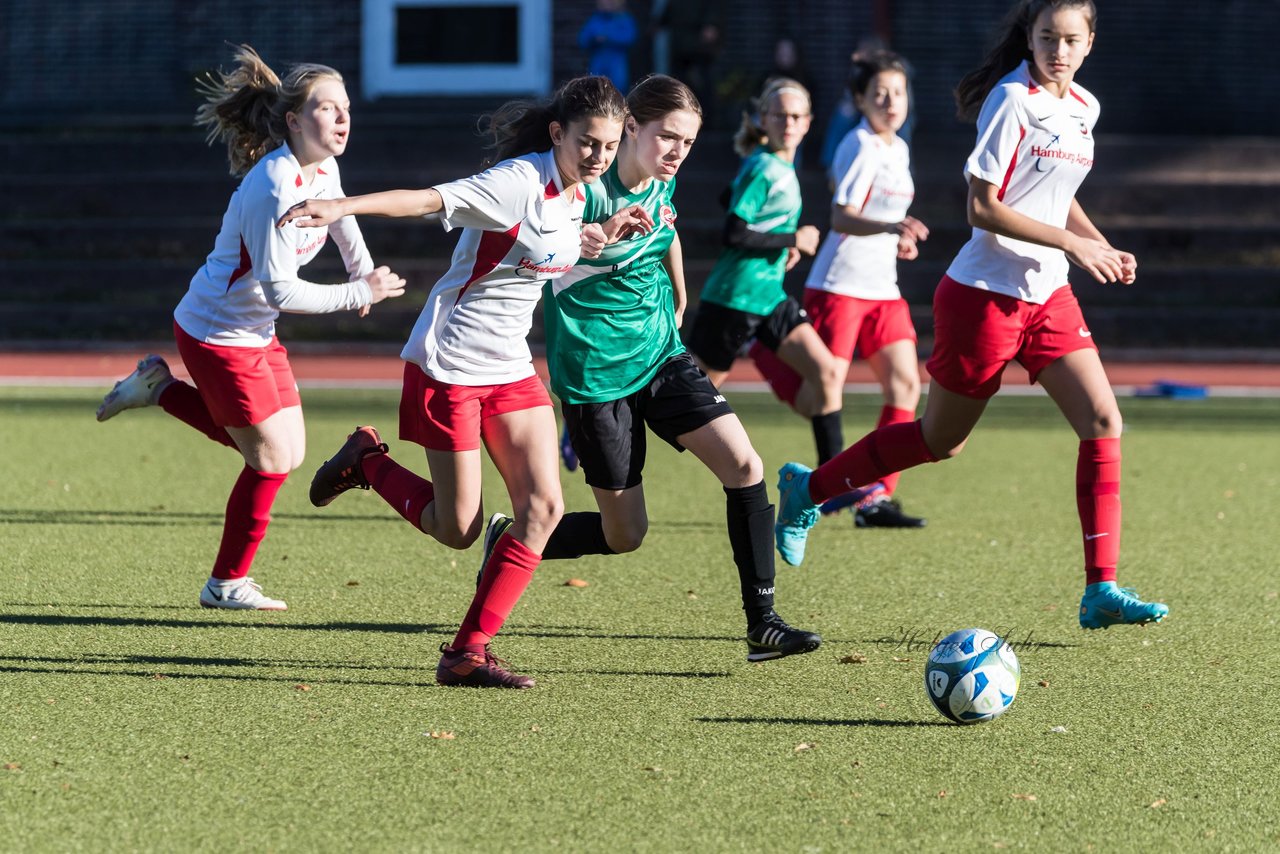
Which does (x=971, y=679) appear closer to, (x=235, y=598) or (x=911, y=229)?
(x=911, y=229)

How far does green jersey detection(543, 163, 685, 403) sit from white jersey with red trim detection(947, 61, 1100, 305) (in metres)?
1.09

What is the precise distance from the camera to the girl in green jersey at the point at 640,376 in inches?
200

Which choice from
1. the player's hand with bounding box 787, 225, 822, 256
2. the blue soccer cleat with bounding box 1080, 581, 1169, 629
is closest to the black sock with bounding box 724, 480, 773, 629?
the blue soccer cleat with bounding box 1080, 581, 1169, 629

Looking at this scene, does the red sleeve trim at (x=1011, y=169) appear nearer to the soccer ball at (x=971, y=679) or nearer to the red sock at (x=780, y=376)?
the soccer ball at (x=971, y=679)

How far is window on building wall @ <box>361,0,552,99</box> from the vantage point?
2073cm

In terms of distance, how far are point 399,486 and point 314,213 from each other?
1.66 meters

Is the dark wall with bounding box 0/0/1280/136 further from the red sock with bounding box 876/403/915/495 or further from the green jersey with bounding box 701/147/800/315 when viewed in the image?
the red sock with bounding box 876/403/915/495

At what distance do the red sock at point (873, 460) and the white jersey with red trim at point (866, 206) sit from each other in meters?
1.30

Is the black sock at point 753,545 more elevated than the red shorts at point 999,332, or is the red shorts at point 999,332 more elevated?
the red shorts at point 999,332

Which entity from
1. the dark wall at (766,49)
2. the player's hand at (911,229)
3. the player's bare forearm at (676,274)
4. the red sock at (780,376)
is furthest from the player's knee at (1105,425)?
the dark wall at (766,49)

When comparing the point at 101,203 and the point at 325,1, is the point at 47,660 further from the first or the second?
the point at 325,1

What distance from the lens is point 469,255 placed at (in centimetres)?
482

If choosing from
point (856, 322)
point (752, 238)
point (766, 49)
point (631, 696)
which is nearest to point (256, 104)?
point (631, 696)

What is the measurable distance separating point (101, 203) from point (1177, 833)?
17.8 metres
